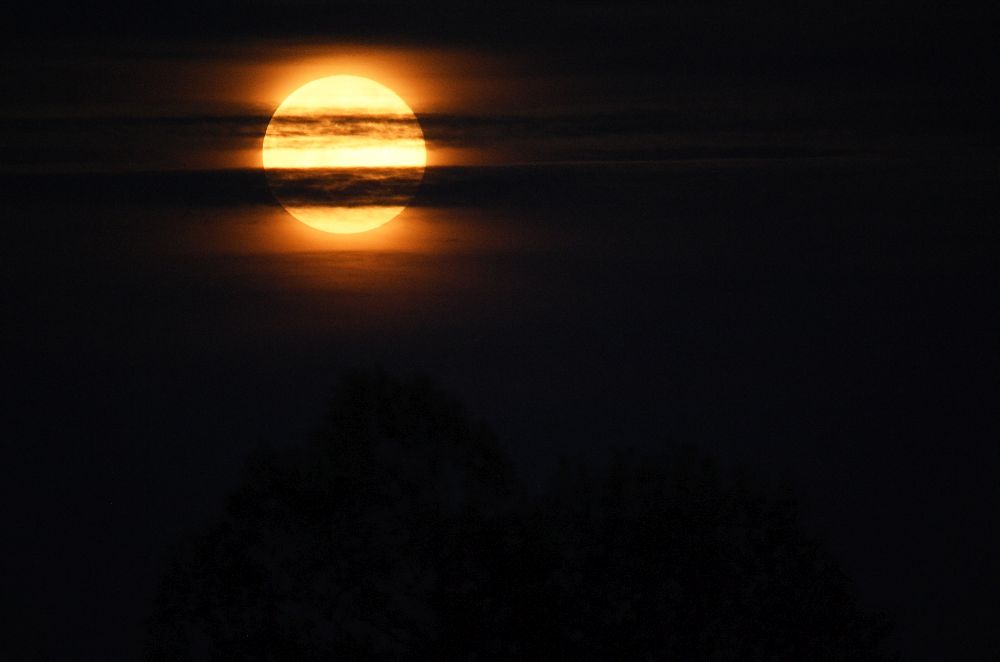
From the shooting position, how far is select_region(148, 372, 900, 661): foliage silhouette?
1714 cm

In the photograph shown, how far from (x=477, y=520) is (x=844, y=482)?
82.2 ft

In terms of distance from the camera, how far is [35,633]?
24.4 metres

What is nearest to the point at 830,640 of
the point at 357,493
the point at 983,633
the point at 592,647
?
the point at 592,647

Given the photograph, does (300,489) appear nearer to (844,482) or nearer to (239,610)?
(239,610)

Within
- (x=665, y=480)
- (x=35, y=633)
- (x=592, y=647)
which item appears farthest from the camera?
(x=35, y=633)

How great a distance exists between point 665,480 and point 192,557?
6.12 metres

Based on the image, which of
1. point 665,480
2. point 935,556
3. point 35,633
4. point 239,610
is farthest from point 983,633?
point 35,633

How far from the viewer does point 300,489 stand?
18.2m

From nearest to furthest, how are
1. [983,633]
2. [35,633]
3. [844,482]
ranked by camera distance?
[35,633], [983,633], [844,482]

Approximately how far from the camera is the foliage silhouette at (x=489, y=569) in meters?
17.1

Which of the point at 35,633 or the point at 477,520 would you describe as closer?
the point at 477,520

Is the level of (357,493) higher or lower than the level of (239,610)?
higher

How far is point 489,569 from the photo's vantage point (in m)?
17.2

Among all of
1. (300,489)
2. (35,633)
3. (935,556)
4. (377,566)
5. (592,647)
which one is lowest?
(592,647)
